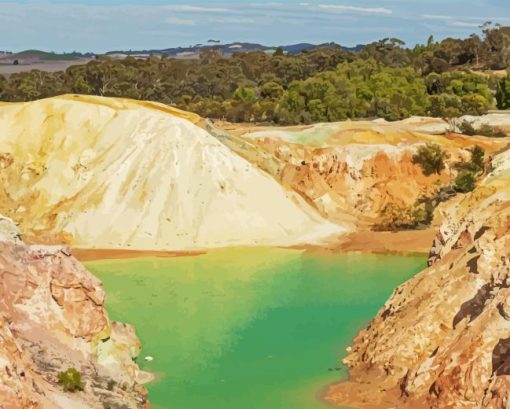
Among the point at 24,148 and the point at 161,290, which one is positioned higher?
the point at 24,148

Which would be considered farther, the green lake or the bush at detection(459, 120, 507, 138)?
the bush at detection(459, 120, 507, 138)

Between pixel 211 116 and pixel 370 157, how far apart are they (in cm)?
2358

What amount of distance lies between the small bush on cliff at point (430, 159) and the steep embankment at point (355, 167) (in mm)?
278

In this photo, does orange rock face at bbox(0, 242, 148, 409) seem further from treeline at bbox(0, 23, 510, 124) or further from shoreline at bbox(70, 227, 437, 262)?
treeline at bbox(0, 23, 510, 124)

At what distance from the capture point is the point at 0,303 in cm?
2242

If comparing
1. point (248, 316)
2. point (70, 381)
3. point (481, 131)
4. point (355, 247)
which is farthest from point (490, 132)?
point (70, 381)

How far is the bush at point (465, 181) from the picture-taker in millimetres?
47188

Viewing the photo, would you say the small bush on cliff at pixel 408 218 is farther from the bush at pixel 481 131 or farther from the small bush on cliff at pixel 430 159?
the bush at pixel 481 131

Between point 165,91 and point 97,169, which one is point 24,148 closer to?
point 97,169

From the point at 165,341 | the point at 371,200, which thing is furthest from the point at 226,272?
the point at 371,200

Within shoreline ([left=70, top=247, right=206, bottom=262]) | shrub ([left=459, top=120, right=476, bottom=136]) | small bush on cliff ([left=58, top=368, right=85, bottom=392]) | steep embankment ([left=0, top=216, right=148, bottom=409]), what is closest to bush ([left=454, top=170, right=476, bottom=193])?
shrub ([left=459, top=120, right=476, bottom=136])

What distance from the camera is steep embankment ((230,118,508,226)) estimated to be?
48.9 m

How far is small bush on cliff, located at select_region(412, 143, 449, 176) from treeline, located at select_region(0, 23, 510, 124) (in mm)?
14351

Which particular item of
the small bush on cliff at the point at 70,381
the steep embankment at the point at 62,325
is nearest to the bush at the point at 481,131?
the steep embankment at the point at 62,325
